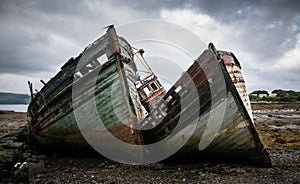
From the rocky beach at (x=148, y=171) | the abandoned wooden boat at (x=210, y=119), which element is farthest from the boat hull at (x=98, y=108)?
the abandoned wooden boat at (x=210, y=119)

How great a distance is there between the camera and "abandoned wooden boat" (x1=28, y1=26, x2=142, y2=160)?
5309 mm

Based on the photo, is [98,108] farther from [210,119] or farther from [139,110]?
[210,119]

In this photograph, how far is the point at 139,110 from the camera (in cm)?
572

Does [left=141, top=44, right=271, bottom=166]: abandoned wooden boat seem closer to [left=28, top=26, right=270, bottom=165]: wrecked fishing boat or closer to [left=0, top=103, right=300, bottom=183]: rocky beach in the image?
[left=28, top=26, right=270, bottom=165]: wrecked fishing boat

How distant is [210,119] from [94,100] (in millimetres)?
2700

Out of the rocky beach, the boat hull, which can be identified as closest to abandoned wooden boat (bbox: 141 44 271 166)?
the rocky beach

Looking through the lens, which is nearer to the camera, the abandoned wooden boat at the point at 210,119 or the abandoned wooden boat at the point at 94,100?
the abandoned wooden boat at the point at 210,119

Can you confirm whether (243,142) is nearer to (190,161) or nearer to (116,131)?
(190,161)

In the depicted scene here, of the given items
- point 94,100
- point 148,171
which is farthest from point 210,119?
point 94,100

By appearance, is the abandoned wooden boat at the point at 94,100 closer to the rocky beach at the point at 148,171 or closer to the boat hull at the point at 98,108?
the boat hull at the point at 98,108

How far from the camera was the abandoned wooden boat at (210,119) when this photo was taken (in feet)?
15.3

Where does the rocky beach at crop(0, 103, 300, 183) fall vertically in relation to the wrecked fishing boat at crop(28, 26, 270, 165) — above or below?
below

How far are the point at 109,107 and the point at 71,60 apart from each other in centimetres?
187

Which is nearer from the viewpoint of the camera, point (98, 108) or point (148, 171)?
point (148, 171)
